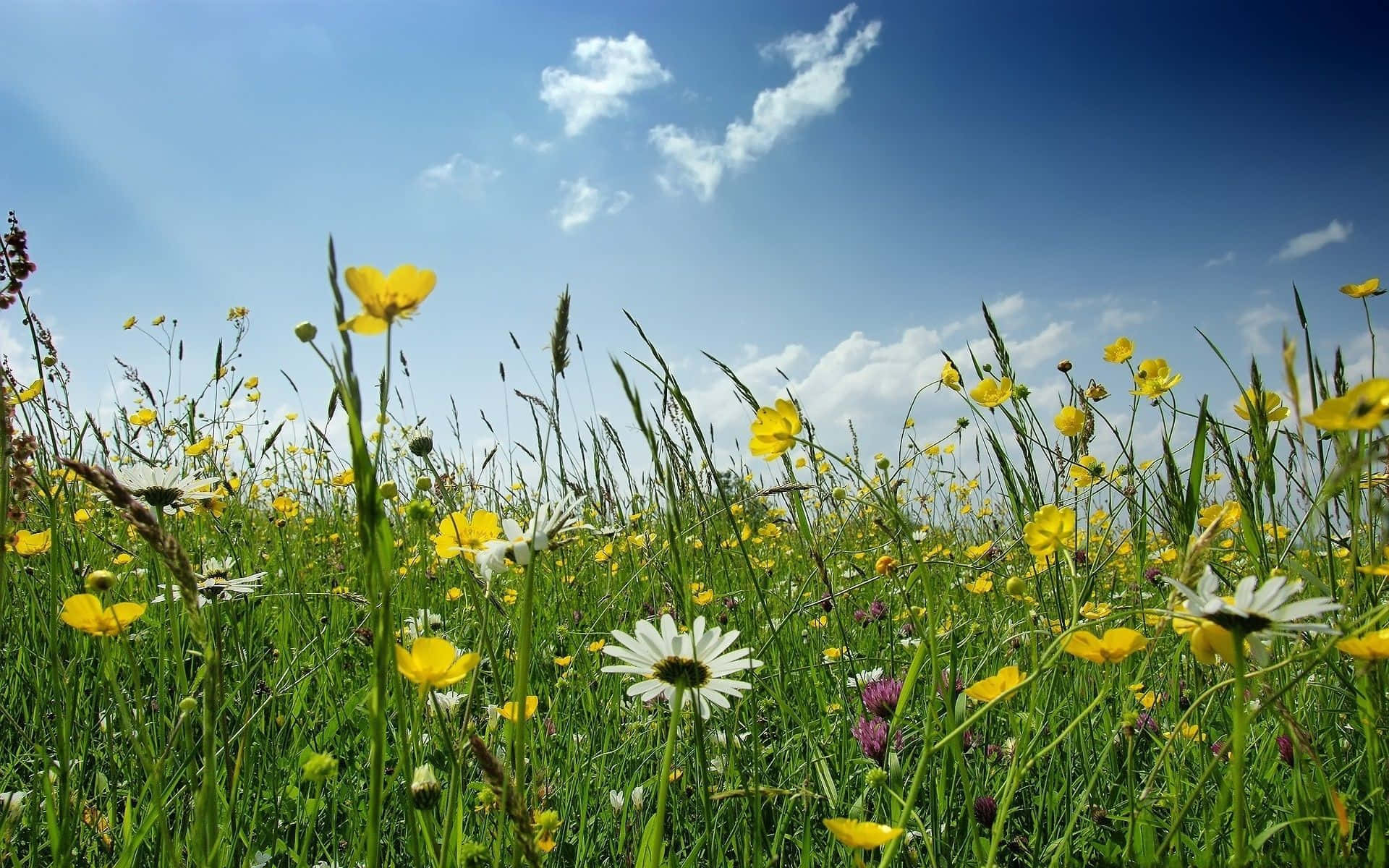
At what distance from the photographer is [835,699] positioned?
6.31ft

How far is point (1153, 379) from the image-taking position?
1909mm

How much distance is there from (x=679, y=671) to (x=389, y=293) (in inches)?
22.9

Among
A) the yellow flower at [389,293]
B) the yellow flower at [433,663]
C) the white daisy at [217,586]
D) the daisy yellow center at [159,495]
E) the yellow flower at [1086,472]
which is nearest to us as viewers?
the yellow flower at [389,293]

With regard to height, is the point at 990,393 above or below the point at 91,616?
above

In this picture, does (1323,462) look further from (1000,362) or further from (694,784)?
(694,784)

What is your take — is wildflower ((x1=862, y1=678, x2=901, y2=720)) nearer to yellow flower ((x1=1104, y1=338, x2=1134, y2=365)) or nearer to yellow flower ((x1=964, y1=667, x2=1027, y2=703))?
yellow flower ((x1=964, y1=667, x2=1027, y2=703))

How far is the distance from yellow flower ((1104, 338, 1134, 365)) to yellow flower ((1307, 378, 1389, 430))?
148cm

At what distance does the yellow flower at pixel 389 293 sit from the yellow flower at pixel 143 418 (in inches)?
134

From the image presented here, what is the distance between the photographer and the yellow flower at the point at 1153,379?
1846 mm

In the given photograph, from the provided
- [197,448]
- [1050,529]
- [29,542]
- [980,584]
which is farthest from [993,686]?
[197,448]

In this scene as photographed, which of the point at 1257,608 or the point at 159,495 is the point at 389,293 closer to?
the point at 1257,608

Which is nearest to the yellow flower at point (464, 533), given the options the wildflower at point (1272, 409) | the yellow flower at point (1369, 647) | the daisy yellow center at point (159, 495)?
the daisy yellow center at point (159, 495)

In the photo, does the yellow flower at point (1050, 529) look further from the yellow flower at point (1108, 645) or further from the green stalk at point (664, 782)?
the green stalk at point (664, 782)

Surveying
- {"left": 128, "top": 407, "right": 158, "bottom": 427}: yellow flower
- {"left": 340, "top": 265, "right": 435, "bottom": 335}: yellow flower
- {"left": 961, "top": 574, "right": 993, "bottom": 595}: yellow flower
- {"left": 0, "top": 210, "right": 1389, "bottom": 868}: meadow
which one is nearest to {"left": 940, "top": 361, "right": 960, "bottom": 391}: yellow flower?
{"left": 0, "top": 210, "right": 1389, "bottom": 868}: meadow
